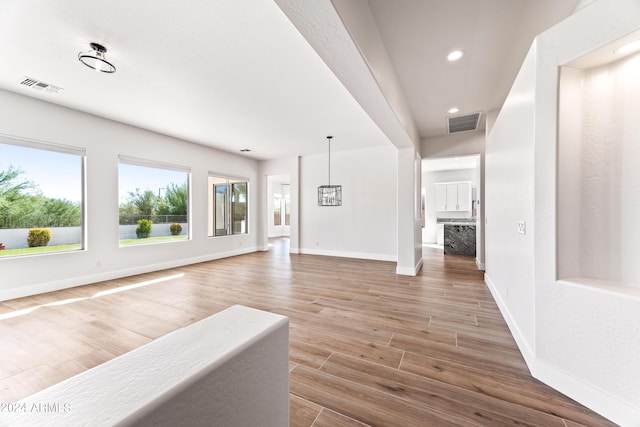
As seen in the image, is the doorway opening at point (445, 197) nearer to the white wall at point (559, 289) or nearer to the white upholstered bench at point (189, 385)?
the white wall at point (559, 289)

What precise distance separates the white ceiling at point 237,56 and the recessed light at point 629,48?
2.99 feet

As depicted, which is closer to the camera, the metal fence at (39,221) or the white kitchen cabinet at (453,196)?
the metal fence at (39,221)

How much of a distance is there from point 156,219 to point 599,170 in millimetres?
6442

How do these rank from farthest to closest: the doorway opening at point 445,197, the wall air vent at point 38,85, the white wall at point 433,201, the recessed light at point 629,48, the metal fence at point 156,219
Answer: the white wall at point 433,201, the doorway opening at point 445,197, the metal fence at point 156,219, the wall air vent at point 38,85, the recessed light at point 629,48

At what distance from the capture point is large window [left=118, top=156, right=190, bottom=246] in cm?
481

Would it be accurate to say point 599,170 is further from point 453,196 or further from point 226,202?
point 453,196

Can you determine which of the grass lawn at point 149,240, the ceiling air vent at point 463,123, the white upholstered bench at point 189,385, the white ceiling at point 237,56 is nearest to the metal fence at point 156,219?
the grass lawn at point 149,240

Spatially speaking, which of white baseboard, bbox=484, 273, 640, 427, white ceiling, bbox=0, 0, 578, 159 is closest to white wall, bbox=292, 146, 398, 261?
white ceiling, bbox=0, 0, 578, 159

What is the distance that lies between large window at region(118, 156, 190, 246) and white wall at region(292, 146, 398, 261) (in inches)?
123

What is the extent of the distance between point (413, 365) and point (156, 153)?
18.7 ft

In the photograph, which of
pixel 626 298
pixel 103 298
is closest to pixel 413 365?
pixel 626 298

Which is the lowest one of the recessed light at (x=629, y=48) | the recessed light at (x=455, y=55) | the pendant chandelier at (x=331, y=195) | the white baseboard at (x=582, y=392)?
the white baseboard at (x=582, y=392)

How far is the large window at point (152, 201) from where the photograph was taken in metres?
4.81

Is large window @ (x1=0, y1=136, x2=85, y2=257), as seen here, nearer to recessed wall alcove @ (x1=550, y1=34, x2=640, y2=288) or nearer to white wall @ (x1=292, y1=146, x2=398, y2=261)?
white wall @ (x1=292, y1=146, x2=398, y2=261)
